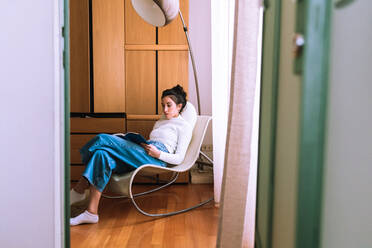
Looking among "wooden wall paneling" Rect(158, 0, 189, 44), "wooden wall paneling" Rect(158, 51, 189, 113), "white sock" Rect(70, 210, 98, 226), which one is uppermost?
"wooden wall paneling" Rect(158, 0, 189, 44)

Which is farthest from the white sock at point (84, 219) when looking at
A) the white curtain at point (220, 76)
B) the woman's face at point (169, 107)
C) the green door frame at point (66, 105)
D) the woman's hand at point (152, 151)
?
the woman's face at point (169, 107)

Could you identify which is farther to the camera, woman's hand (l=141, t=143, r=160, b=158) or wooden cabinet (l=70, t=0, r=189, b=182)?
wooden cabinet (l=70, t=0, r=189, b=182)

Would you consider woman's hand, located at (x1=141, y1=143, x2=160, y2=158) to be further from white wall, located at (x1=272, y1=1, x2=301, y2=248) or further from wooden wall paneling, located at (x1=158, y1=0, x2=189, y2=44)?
white wall, located at (x1=272, y1=1, x2=301, y2=248)

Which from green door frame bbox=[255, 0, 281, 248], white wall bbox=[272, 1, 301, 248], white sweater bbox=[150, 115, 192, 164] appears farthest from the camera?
white sweater bbox=[150, 115, 192, 164]

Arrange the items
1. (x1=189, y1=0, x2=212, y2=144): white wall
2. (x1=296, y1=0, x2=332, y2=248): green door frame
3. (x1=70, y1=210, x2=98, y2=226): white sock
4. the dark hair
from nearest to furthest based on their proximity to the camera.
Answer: (x1=296, y1=0, x2=332, y2=248): green door frame < (x1=70, y1=210, x2=98, y2=226): white sock < the dark hair < (x1=189, y1=0, x2=212, y2=144): white wall

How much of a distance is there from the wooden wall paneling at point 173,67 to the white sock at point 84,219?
1.54 meters

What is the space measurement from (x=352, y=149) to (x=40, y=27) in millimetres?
1149

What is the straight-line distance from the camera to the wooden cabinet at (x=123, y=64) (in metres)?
3.17

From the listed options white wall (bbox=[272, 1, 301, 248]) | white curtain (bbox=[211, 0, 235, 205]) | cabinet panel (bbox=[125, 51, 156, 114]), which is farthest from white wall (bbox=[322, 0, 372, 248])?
cabinet panel (bbox=[125, 51, 156, 114])

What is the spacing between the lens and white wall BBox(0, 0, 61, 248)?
1227 mm

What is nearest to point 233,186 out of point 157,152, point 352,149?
point 352,149

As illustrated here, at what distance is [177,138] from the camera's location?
2729 mm

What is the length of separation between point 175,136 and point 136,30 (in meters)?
1.23

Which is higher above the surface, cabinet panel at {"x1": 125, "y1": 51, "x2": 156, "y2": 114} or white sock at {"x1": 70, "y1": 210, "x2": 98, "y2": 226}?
cabinet panel at {"x1": 125, "y1": 51, "x2": 156, "y2": 114}
